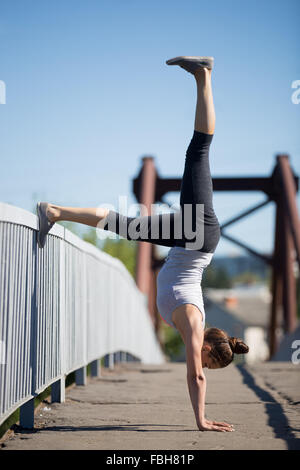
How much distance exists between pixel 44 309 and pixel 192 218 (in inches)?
45.4

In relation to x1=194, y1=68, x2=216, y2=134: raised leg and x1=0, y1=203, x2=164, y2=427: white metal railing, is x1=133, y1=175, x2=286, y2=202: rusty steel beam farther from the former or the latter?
x1=194, y1=68, x2=216, y2=134: raised leg

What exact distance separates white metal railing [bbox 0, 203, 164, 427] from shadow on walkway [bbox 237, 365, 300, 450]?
1329mm

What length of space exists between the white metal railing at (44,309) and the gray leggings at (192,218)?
623 mm

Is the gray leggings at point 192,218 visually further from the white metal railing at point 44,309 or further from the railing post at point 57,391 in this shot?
the railing post at point 57,391

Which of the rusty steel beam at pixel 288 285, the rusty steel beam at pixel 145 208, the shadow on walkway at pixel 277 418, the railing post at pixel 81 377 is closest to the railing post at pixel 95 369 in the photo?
the railing post at pixel 81 377

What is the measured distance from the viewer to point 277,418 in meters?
4.55

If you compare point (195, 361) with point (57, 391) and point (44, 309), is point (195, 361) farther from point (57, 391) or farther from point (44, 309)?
point (57, 391)

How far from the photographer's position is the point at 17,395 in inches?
147

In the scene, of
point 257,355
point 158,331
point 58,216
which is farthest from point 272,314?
point 257,355

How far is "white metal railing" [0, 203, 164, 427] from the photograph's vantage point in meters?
3.54

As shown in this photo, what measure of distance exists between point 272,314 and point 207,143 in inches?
805

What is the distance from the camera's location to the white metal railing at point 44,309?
354cm

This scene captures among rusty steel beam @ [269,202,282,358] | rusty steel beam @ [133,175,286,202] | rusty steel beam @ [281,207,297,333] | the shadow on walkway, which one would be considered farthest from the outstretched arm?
rusty steel beam @ [269,202,282,358]
